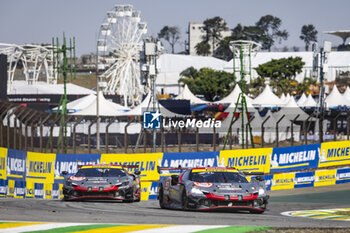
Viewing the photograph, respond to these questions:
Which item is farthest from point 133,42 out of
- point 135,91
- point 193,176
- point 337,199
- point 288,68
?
point 193,176

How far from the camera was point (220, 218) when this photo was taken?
41.4 feet

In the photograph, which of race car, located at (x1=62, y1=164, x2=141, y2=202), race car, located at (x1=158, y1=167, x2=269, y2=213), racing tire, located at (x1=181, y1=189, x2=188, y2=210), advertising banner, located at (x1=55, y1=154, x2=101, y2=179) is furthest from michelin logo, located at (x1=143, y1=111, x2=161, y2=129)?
racing tire, located at (x1=181, y1=189, x2=188, y2=210)

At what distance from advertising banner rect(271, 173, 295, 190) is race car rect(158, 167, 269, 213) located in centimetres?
1172

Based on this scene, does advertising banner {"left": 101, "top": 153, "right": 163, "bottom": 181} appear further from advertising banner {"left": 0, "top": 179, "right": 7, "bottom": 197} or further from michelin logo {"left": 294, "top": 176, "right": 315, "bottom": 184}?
michelin logo {"left": 294, "top": 176, "right": 315, "bottom": 184}

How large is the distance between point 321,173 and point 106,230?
770 inches

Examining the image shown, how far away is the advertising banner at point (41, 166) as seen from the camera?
25.0 m

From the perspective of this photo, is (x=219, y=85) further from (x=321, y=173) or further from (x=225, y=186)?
(x=225, y=186)

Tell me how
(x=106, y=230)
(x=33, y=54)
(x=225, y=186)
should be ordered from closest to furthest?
(x=106, y=230) → (x=225, y=186) → (x=33, y=54)

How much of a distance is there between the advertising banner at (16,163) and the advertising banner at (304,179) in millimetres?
10839

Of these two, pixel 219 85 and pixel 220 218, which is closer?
pixel 220 218

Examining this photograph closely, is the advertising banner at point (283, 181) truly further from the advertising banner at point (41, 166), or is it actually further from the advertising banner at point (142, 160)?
the advertising banner at point (41, 166)

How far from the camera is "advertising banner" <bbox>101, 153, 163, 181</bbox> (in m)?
26.6

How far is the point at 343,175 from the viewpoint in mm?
29141

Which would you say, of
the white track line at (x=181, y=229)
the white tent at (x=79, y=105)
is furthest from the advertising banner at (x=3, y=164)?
the white tent at (x=79, y=105)
